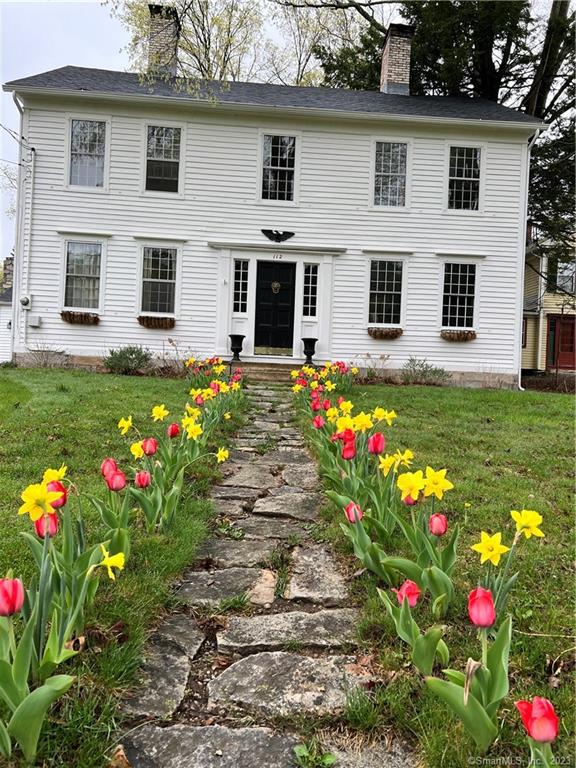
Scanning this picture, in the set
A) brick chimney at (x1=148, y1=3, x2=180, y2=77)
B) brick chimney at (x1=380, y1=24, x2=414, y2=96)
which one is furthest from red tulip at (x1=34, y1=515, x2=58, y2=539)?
brick chimney at (x1=380, y1=24, x2=414, y2=96)

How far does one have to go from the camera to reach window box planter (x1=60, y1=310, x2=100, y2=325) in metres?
12.3

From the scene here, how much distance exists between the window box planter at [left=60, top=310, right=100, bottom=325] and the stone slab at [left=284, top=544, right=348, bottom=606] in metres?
10.8

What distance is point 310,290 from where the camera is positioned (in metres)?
12.9

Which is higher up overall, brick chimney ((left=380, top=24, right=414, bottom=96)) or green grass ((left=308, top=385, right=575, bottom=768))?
brick chimney ((left=380, top=24, right=414, bottom=96))

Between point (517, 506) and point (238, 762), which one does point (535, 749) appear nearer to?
point (238, 762)

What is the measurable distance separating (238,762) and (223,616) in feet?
2.44

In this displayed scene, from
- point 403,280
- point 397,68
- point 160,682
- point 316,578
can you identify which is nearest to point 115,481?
point 160,682

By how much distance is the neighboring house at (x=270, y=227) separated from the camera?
40.5 feet

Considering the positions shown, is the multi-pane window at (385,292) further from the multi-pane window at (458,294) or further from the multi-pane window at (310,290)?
the multi-pane window at (310,290)

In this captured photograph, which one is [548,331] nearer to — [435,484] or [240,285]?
[240,285]

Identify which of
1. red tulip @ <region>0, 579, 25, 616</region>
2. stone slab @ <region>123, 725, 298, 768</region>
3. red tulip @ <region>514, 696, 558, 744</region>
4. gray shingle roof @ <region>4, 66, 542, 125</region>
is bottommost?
stone slab @ <region>123, 725, 298, 768</region>

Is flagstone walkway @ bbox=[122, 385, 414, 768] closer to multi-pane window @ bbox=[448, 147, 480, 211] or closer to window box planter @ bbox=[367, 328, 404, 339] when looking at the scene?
window box planter @ bbox=[367, 328, 404, 339]

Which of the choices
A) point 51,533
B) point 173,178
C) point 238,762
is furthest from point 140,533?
point 173,178

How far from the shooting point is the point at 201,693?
167cm
